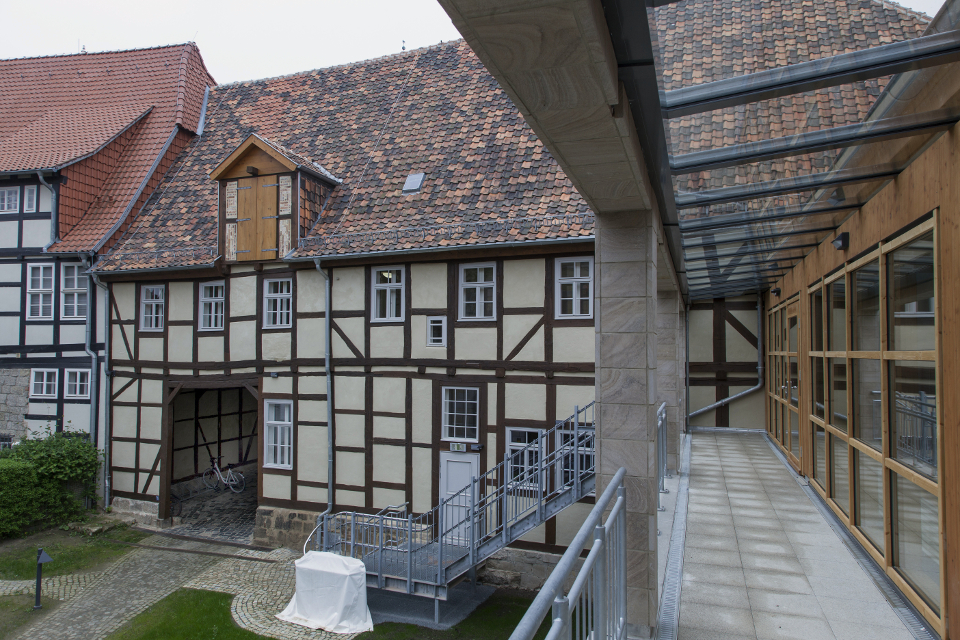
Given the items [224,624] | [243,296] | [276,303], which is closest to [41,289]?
[243,296]

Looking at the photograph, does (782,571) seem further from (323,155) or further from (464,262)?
(323,155)

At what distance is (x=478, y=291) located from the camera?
1048 centimetres

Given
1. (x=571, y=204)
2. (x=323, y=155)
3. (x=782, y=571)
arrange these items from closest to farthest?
(x=782, y=571) → (x=571, y=204) → (x=323, y=155)

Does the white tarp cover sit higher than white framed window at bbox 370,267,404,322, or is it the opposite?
white framed window at bbox 370,267,404,322

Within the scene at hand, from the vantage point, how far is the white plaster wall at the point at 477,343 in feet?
33.7

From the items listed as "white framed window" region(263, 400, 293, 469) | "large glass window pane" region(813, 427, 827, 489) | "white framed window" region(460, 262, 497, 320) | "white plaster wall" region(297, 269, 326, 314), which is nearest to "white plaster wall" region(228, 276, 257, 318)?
"white plaster wall" region(297, 269, 326, 314)

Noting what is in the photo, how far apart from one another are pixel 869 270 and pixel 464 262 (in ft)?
22.5

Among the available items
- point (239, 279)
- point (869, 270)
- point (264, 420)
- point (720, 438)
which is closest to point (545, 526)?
point (720, 438)

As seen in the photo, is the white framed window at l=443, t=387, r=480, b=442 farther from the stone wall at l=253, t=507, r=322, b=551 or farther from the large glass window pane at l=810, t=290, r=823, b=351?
the large glass window pane at l=810, t=290, r=823, b=351

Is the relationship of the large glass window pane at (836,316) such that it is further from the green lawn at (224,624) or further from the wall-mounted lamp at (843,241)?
the green lawn at (224,624)

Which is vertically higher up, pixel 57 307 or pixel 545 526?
pixel 57 307

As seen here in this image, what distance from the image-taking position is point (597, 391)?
12.1ft

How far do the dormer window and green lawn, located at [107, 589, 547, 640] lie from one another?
624 centimetres

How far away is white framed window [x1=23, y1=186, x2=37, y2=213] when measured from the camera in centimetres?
1384
